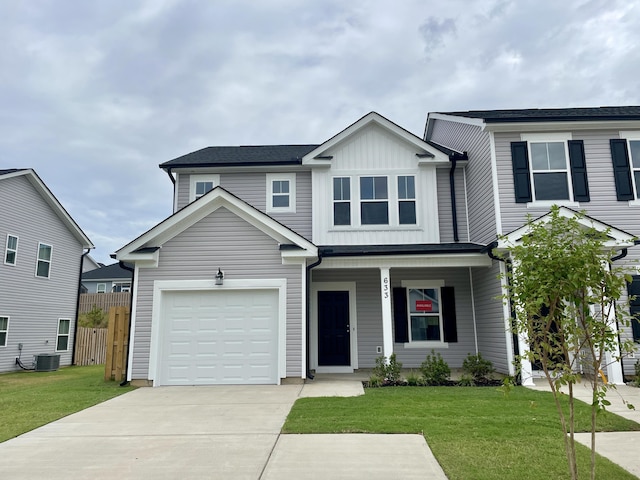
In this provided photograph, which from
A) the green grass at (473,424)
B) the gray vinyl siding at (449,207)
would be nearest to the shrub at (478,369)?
the green grass at (473,424)

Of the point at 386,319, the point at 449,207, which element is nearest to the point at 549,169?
the point at 449,207

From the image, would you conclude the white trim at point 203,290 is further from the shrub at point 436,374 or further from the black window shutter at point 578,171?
the black window shutter at point 578,171

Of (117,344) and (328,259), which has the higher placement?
(328,259)

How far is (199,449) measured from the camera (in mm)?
4891

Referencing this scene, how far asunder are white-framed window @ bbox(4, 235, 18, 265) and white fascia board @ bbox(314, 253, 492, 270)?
1145 cm

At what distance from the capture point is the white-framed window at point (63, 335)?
53.9 ft

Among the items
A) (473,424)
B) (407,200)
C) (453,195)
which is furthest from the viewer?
(453,195)

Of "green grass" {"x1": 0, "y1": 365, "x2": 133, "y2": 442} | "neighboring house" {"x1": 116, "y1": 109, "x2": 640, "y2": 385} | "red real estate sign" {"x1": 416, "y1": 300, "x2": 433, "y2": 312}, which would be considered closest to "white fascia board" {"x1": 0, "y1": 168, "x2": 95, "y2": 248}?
"neighboring house" {"x1": 116, "y1": 109, "x2": 640, "y2": 385}

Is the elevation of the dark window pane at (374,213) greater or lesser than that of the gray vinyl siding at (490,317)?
greater

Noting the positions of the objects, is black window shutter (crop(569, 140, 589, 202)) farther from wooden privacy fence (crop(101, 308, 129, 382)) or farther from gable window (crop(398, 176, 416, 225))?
wooden privacy fence (crop(101, 308, 129, 382))

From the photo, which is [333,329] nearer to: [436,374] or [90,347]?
[436,374]

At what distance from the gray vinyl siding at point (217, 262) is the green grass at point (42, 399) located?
3.94 ft

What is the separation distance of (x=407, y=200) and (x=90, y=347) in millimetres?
14689

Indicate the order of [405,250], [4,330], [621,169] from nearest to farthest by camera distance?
1. [405,250]
2. [621,169]
3. [4,330]
